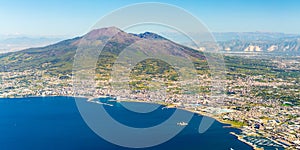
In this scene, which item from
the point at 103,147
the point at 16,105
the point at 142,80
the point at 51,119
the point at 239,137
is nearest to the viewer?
the point at 103,147

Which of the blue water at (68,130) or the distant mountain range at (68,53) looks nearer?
the blue water at (68,130)

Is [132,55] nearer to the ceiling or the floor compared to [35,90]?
nearer to the ceiling

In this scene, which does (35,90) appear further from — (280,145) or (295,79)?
(295,79)

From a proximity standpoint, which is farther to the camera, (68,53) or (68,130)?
(68,53)

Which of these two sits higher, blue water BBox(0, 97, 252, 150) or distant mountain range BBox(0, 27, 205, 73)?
distant mountain range BBox(0, 27, 205, 73)

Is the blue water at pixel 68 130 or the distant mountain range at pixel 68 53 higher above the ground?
the distant mountain range at pixel 68 53

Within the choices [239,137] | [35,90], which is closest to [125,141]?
[239,137]

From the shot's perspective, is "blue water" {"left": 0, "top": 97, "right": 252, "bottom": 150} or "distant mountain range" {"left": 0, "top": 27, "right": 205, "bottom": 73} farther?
"distant mountain range" {"left": 0, "top": 27, "right": 205, "bottom": 73}

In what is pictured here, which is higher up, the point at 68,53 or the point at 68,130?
the point at 68,53
